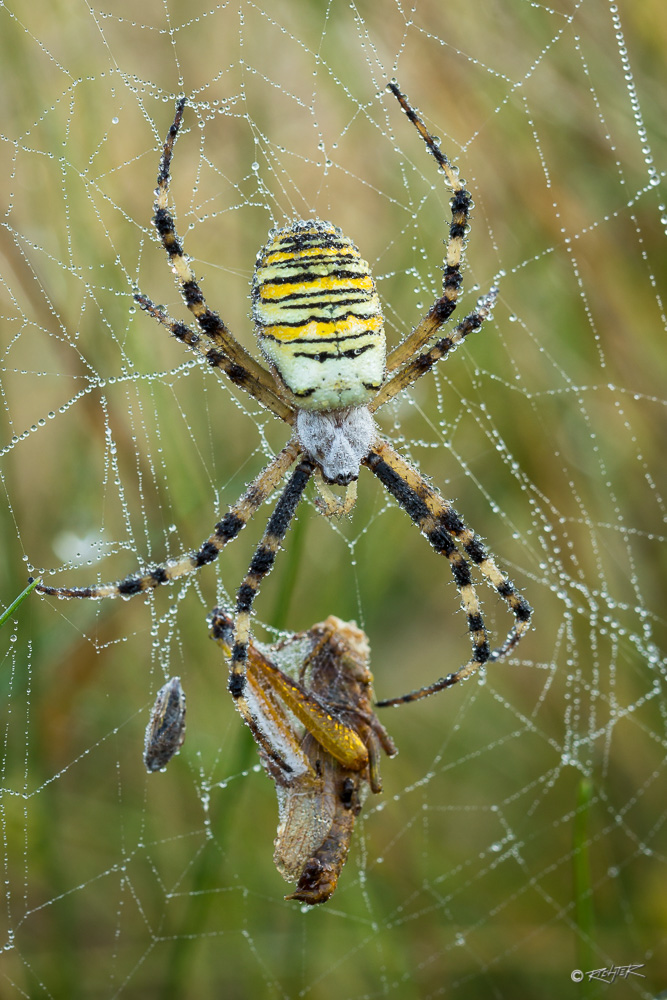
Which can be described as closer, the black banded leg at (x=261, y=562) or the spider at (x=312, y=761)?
the spider at (x=312, y=761)

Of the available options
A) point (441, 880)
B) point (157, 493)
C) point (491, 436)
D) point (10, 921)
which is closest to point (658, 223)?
point (491, 436)

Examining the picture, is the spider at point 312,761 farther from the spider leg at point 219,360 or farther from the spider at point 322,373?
the spider leg at point 219,360

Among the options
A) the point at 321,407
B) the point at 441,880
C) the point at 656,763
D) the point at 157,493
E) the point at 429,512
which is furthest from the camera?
the point at 656,763

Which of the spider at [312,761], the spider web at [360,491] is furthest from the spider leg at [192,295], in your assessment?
the spider at [312,761]

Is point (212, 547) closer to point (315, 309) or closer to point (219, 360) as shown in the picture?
point (219, 360)

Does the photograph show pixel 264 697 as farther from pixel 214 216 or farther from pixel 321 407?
pixel 214 216

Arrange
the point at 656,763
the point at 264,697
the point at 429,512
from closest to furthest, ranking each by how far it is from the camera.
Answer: the point at 264,697, the point at 429,512, the point at 656,763

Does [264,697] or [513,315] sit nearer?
[264,697]
